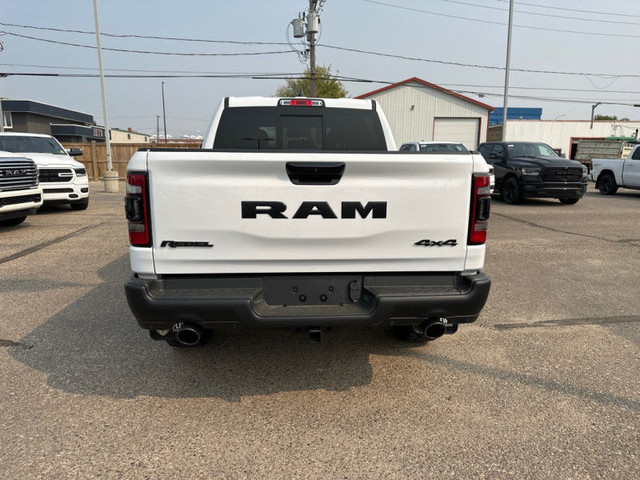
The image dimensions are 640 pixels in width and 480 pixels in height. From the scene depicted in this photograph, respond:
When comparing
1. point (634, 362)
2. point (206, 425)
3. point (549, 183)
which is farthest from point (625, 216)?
point (206, 425)

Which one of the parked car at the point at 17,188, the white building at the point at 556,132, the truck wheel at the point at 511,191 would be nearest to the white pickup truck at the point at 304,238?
the parked car at the point at 17,188

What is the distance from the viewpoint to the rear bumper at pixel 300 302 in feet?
8.52

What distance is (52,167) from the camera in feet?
35.4

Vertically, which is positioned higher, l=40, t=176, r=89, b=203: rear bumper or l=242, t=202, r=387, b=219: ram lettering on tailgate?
l=242, t=202, r=387, b=219: ram lettering on tailgate

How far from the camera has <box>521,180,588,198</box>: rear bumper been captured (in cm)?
1320

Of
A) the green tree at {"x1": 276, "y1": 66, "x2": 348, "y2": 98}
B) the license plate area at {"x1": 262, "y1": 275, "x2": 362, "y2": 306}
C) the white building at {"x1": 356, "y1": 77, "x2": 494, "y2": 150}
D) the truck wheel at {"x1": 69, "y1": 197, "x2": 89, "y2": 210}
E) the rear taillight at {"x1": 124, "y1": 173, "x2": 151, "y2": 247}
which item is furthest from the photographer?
the green tree at {"x1": 276, "y1": 66, "x2": 348, "y2": 98}

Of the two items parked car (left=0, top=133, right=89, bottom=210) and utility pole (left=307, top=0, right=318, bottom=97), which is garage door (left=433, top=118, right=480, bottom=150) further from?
parked car (left=0, top=133, right=89, bottom=210)

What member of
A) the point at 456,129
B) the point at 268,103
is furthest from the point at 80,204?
the point at 456,129

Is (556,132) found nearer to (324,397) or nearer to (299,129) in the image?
(299,129)

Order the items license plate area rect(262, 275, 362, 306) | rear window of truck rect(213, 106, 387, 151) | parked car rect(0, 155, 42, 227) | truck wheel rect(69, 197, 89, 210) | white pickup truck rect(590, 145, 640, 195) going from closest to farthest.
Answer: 1. license plate area rect(262, 275, 362, 306)
2. rear window of truck rect(213, 106, 387, 151)
3. parked car rect(0, 155, 42, 227)
4. truck wheel rect(69, 197, 89, 210)
5. white pickup truck rect(590, 145, 640, 195)

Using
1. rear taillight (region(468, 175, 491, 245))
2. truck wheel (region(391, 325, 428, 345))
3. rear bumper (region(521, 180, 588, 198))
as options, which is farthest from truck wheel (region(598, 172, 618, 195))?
rear taillight (region(468, 175, 491, 245))

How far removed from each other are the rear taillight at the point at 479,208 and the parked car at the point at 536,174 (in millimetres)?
11658

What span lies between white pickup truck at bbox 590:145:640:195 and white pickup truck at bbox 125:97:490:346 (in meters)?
15.9

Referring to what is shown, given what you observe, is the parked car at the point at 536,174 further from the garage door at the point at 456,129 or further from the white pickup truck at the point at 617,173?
the garage door at the point at 456,129
